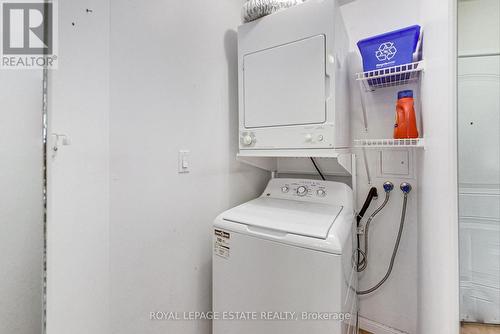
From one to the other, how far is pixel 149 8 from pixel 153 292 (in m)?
1.57

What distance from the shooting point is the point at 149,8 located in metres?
1.32

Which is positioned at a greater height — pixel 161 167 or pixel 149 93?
pixel 149 93

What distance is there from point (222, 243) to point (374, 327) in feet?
4.49

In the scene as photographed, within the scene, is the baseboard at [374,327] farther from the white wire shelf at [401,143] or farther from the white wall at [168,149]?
the white wire shelf at [401,143]

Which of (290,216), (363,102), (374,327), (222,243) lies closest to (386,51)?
(363,102)

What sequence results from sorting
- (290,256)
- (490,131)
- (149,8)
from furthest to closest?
1. (149,8)
2. (290,256)
3. (490,131)

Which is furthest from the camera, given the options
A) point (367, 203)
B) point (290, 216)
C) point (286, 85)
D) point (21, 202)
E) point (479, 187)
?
point (367, 203)

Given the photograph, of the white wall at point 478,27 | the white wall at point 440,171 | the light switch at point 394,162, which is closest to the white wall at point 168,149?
the light switch at point 394,162

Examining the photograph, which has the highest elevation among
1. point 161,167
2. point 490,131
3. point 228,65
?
point 228,65

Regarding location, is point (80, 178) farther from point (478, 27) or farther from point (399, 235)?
point (399, 235)

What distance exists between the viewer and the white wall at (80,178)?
3.22 ft

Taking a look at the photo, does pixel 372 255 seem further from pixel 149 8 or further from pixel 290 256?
pixel 149 8

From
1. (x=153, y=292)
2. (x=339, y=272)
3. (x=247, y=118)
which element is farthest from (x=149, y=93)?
(x=339, y=272)

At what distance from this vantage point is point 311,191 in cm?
167
